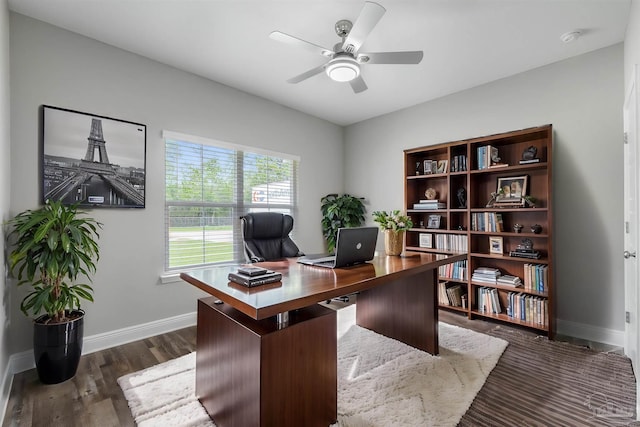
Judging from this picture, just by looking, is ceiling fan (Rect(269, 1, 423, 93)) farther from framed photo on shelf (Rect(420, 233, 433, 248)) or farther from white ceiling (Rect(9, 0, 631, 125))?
framed photo on shelf (Rect(420, 233, 433, 248))

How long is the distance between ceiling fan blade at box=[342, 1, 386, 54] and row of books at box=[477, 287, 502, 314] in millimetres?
2694

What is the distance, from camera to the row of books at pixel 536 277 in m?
2.75

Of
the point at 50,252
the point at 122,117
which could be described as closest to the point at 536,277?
the point at 50,252

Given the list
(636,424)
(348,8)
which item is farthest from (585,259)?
(348,8)

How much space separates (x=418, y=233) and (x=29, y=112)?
3.96m

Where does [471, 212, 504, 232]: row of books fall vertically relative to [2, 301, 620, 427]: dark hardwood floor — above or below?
above

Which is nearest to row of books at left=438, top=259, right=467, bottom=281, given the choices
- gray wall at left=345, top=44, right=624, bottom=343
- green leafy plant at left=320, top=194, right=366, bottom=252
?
gray wall at left=345, top=44, right=624, bottom=343

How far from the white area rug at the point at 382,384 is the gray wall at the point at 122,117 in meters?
0.81

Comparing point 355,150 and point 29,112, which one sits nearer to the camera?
point 29,112

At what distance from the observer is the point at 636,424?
1.60m

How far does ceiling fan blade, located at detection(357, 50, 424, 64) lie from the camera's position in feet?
6.82

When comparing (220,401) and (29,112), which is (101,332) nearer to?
(220,401)

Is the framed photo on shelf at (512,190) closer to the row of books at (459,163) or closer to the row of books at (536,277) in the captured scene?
the row of books at (459,163)

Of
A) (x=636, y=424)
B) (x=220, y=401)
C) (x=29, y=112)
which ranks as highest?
(x=29, y=112)
